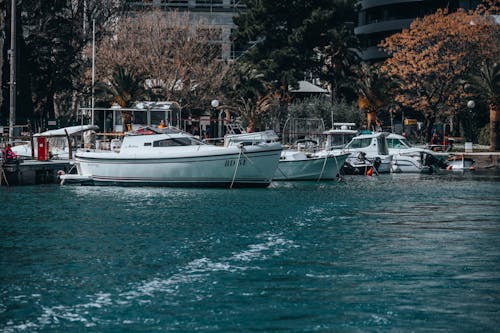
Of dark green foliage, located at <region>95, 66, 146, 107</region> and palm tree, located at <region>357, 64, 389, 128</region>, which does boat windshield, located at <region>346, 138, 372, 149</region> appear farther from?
dark green foliage, located at <region>95, 66, 146, 107</region>

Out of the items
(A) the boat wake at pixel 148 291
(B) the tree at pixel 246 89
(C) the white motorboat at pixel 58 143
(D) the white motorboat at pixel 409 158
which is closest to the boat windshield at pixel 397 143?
(D) the white motorboat at pixel 409 158

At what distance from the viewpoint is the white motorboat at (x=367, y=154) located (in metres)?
A: 59.8

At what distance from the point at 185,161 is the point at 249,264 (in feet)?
72.4

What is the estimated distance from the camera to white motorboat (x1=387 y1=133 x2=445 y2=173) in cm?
6225

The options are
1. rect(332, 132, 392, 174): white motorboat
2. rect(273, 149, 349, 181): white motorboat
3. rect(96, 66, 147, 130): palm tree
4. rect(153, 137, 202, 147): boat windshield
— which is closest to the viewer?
rect(153, 137, 202, 147): boat windshield

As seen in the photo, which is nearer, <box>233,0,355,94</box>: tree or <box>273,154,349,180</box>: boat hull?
<box>273,154,349,180</box>: boat hull

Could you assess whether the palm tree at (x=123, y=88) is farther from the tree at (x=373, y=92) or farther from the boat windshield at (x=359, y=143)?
the boat windshield at (x=359, y=143)

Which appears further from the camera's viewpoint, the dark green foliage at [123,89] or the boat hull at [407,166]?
the dark green foliage at [123,89]

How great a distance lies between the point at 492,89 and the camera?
72.9 m

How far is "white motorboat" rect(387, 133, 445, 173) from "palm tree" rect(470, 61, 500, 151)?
37.1 ft

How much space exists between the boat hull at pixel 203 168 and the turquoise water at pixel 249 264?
3921 mm

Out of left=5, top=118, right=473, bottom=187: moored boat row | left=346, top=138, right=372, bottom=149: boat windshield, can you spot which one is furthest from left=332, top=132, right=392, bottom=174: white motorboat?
left=5, top=118, right=473, bottom=187: moored boat row

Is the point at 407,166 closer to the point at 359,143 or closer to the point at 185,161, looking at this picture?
the point at 359,143

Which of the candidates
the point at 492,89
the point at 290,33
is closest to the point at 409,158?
the point at 492,89
